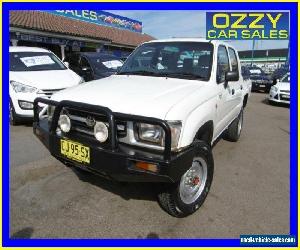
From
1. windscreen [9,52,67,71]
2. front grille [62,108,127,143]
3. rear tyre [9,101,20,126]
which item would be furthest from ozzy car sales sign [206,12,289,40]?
front grille [62,108,127,143]

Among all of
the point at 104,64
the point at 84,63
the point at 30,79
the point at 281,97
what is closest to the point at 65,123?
the point at 30,79

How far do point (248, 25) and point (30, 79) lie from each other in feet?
56.1

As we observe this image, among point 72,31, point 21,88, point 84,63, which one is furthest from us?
point 72,31

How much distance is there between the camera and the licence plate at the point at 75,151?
2918 millimetres

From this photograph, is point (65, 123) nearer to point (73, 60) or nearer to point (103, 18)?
point (73, 60)

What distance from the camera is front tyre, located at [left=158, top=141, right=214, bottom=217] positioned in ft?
Answer: 10.2

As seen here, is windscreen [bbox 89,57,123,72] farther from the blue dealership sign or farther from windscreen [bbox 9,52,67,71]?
the blue dealership sign

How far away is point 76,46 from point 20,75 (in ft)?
44.9

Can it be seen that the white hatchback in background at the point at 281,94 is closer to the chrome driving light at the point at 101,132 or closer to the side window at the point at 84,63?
the side window at the point at 84,63

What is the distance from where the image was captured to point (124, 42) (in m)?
24.3

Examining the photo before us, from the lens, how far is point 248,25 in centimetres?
1995

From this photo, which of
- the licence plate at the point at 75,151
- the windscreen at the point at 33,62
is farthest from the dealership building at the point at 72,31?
the licence plate at the point at 75,151

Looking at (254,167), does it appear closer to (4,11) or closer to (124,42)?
(4,11)

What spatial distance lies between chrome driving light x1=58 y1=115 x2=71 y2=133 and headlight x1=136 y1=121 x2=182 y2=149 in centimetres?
78
